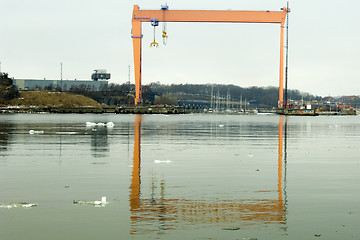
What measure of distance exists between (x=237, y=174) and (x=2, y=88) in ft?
473

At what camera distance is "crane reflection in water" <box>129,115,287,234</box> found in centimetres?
821

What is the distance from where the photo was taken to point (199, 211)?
9016 mm

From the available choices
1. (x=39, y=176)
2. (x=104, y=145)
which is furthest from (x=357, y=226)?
(x=104, y=145)

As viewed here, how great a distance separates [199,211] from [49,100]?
154m

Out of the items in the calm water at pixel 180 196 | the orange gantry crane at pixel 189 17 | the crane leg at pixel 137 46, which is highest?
the orange gantry crane at pixel 189 17

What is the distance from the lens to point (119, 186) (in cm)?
1176

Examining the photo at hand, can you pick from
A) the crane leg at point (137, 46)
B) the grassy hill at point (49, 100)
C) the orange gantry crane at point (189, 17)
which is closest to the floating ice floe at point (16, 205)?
the orange gantry crane at point (189, 17)

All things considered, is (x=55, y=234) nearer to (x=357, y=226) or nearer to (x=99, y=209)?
(x=99, y=209)

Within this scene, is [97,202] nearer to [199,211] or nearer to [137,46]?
[199,211]

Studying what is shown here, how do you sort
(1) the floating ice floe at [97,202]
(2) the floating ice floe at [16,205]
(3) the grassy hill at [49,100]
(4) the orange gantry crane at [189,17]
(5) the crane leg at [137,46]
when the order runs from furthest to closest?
(3) the grassy hill at [49,100]
(5) the crane leg at [137,46]
(4) the orange gantry crane at [189,17]
(1) the floating ice floe at [97,202]
(2) the floating ice floe at [16,205]

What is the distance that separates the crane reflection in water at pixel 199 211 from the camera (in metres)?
8.21

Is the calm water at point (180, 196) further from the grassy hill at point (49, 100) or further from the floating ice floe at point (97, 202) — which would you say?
the grassy hill at point (49, 100)

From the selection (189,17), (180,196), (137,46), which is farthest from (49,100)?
(180,196)

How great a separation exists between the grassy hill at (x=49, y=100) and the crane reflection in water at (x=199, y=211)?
146 metres
